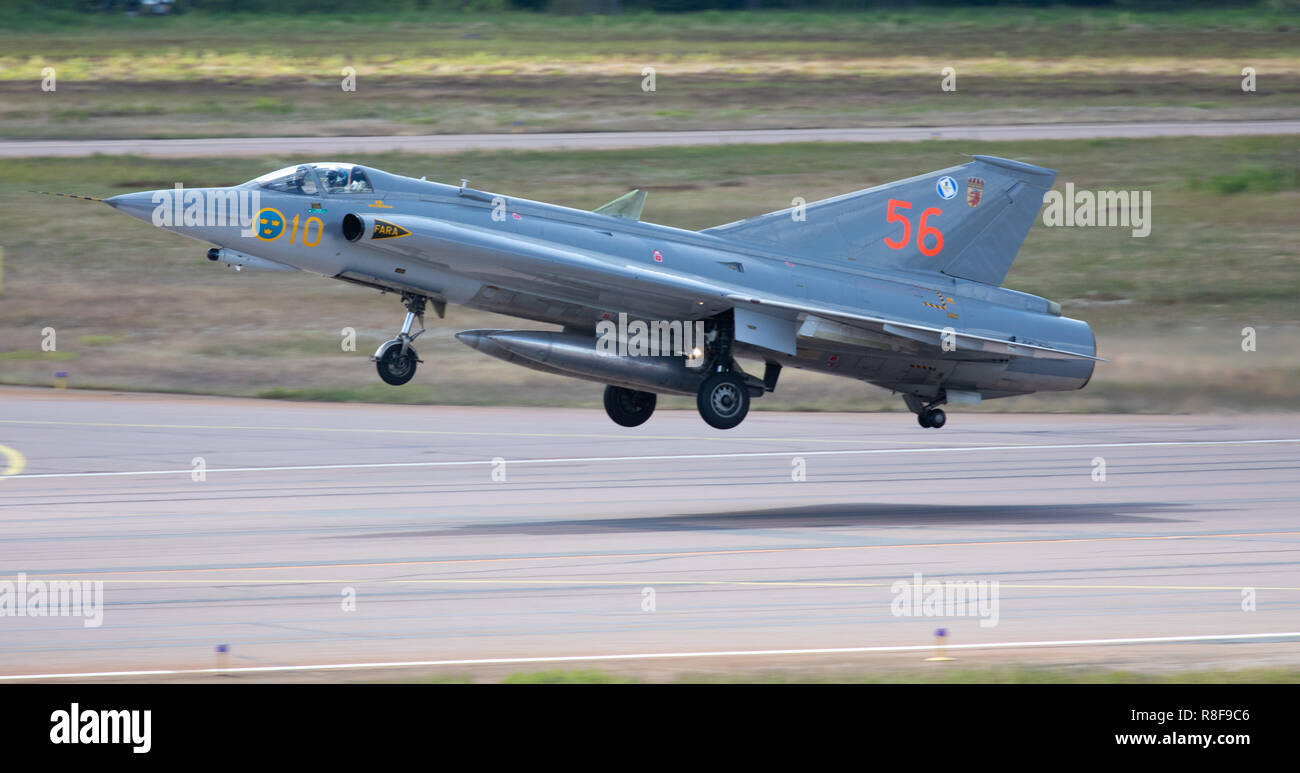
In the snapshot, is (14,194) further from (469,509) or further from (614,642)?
(614,642)

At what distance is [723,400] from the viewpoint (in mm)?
20266

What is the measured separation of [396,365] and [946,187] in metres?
8.15

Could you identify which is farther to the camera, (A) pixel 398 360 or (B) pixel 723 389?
(B) pixel 723 389

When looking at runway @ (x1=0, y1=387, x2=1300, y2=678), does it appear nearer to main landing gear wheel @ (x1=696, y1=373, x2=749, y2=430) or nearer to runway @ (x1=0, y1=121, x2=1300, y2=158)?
main landing gear wheel @ (x1=696, y1=373, x2=749, y2=430)

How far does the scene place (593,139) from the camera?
44.8 meters

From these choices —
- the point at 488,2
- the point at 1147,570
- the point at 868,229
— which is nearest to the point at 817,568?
the point at 1147,570

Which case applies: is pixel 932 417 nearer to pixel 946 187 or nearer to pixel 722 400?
pixel 946 187

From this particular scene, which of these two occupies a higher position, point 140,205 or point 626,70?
point 626,70

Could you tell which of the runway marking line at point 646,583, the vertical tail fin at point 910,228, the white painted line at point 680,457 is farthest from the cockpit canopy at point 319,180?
the runway marking line at point 646,583

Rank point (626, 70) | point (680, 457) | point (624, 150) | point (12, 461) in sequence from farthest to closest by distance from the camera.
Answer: point (626, 70)
point (624, 150)
point (680, 457)
point (12, 461)

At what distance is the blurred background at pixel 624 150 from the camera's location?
31016 mm

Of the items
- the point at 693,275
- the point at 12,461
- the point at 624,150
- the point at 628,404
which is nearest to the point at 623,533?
the point at 693,275

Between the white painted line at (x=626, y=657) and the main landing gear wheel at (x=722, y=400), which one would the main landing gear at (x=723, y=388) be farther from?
the white painted line at (x=626, y=657)

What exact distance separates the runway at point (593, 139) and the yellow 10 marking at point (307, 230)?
2326 centimetres
